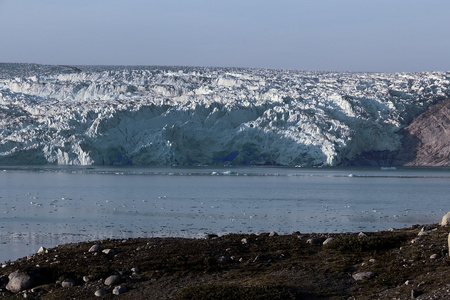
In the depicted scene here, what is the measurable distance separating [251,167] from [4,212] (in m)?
35.6

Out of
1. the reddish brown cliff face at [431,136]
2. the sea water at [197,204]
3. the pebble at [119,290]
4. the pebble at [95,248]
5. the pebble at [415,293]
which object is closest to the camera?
the pebble at [415,293]

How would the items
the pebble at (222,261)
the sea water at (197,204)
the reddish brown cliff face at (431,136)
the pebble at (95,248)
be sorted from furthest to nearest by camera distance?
1. the reddish brown cliff face at (431,136)
2. the sea water at (197,204)
3. the pebble at (95,248)
4. the pebble at (222,261)

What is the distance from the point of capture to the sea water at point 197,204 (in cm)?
2008

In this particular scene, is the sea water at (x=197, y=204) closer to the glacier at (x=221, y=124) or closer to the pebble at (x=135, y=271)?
the glacier at (x=221, y=124)

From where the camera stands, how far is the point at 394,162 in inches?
2438

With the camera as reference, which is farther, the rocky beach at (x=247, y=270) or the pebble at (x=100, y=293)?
the pebble at (x=100, y=293)

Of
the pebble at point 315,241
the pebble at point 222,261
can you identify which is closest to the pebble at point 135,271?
the pebble at point 222,261

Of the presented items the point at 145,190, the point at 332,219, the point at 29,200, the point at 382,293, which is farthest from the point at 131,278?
the point at 145,190

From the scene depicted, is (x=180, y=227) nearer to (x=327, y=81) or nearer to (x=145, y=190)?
(x=145, y=190)

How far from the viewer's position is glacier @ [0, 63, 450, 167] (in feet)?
176

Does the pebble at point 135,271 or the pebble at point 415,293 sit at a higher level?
the pebble at point 415,293

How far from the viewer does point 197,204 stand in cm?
2931

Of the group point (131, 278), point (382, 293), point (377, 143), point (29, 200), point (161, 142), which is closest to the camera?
point (382, 293)

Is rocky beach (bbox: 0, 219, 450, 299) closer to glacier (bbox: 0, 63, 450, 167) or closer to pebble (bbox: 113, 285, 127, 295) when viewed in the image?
pebble (bbox: 113, 285, 127, 295)
